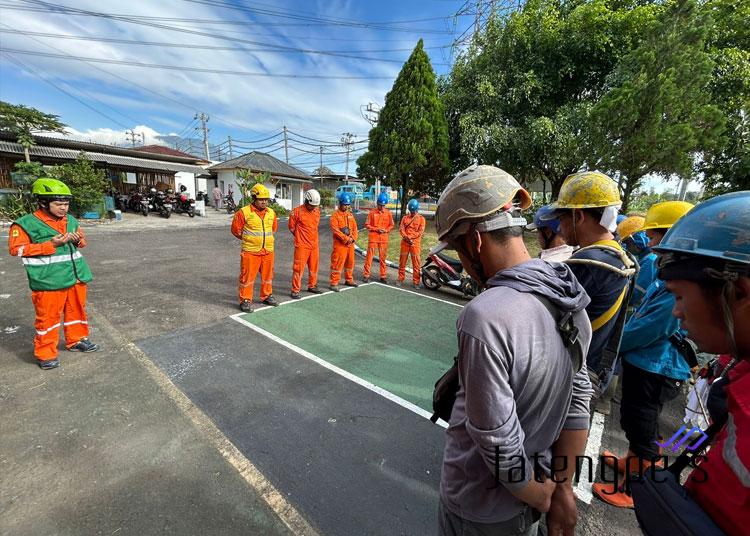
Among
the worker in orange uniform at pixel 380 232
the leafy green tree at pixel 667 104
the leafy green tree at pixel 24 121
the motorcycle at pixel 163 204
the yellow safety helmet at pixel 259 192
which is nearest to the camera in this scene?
the yellow safety helmet at pixel 259 192

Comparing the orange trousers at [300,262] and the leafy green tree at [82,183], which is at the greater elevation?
the leafy green tree at [82,183]

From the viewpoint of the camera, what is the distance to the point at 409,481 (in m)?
2.37

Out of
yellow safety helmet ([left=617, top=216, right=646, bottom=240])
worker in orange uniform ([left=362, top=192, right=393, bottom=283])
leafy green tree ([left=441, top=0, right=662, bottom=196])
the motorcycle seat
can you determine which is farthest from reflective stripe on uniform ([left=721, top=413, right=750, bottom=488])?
leafy green tree ([left=441, top=0, right=662, bottom=196])

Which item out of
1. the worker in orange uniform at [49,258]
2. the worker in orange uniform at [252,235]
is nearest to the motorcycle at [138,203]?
the worker in orange uniform at [252,235]

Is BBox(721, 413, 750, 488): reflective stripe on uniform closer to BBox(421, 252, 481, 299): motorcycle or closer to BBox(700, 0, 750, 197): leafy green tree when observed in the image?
BBox(421, 252, 481, 299): motorcycle

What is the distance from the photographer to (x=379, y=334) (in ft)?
16.0

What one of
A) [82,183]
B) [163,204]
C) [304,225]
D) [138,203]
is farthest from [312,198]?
[138,203]

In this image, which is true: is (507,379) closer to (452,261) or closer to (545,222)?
(545,222)

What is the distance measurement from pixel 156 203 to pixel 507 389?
2178 centimetres

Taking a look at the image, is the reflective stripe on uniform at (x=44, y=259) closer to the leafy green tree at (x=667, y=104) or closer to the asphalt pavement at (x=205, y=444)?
the asphalt pavement at (x=205, y=444)

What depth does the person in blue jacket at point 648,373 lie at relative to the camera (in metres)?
2.21

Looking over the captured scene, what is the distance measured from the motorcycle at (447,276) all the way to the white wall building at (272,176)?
21.6m

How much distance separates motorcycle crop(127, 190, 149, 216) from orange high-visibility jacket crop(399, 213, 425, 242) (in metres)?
16.8

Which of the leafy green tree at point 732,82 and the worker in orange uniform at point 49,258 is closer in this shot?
the worker in orange uniform at point 49,258
